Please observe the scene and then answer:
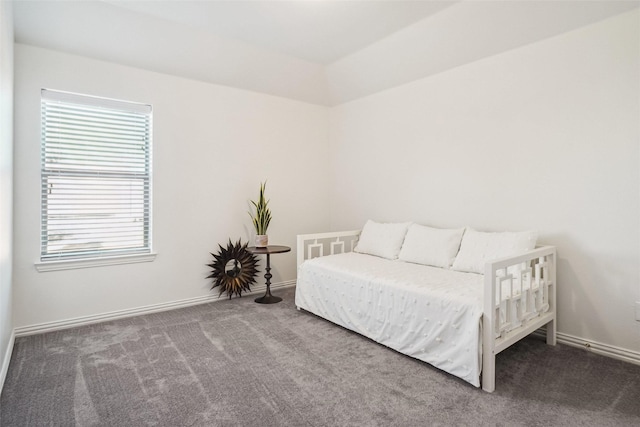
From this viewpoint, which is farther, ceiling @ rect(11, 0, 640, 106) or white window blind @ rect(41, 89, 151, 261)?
white window blind @ rect(41, 89, 151, 261)

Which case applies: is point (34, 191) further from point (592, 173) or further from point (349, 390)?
point (592, 173)

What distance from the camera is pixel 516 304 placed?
7.38ft

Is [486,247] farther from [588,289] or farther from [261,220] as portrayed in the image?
[261,220]

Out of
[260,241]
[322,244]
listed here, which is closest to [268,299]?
[260,241]

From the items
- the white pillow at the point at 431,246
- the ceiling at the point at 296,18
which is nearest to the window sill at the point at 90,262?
the ceiling at the point at 296,18

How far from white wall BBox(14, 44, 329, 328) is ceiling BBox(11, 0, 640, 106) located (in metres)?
0.20

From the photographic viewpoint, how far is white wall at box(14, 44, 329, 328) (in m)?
2.81

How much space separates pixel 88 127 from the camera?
121 inches

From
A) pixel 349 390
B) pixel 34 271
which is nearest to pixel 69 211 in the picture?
pixel 34 271

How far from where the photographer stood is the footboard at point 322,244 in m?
3.55

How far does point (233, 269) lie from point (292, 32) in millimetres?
2424

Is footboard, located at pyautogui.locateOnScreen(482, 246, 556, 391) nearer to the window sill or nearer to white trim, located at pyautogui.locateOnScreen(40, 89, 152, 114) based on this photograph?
the window sill

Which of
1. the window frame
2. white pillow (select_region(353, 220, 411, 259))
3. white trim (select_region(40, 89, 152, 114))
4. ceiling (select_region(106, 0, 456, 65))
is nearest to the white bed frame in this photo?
white pillow (select_region(353, 220, 411, 259))

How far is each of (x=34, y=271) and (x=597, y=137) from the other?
14.4 feet
